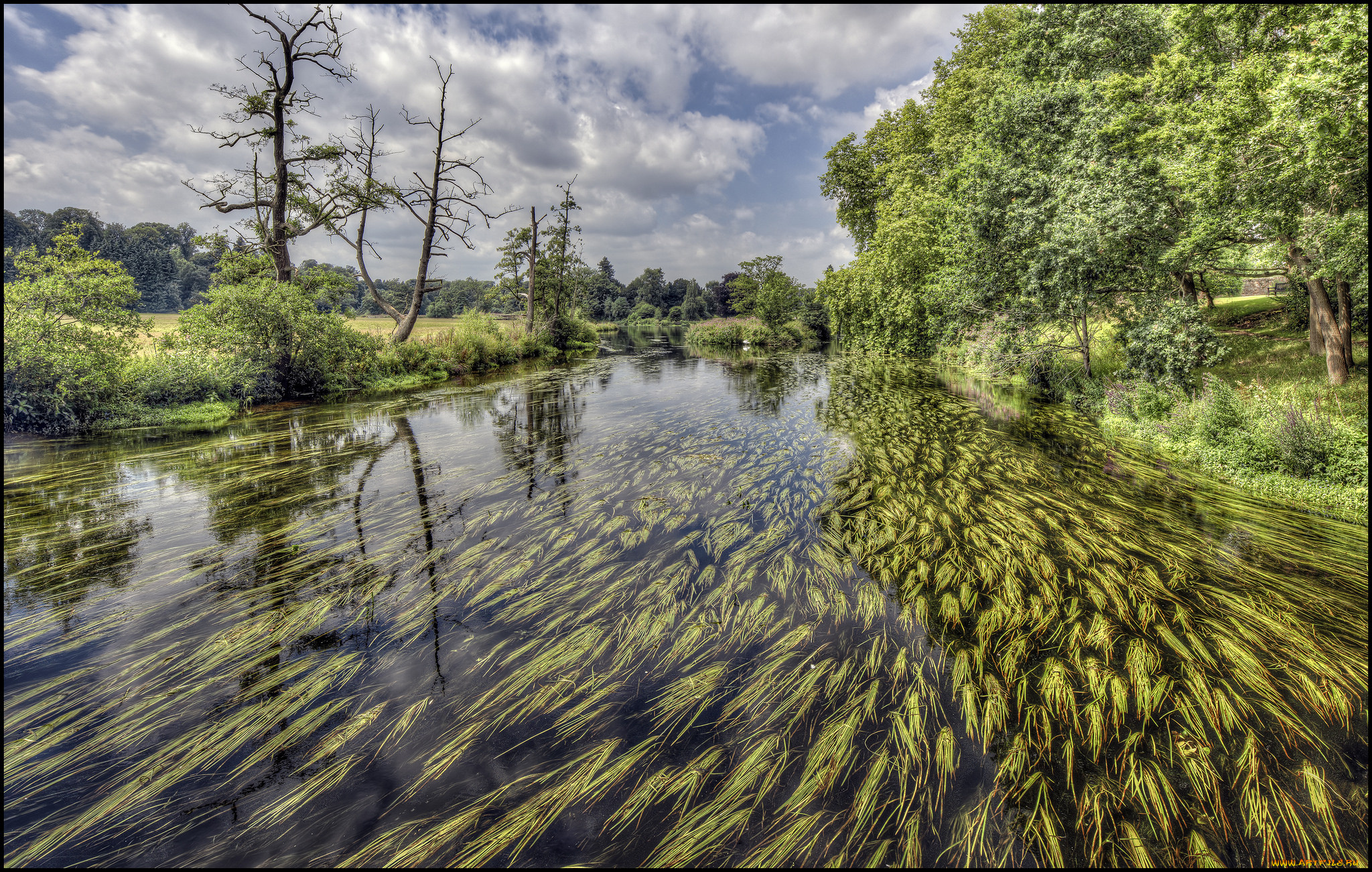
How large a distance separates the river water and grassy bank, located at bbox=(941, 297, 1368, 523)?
0.58 metres

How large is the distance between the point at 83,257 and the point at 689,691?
592 inches

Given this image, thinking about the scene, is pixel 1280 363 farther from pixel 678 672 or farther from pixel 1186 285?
pixel 678 672

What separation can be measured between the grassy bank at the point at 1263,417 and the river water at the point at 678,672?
1.90ft

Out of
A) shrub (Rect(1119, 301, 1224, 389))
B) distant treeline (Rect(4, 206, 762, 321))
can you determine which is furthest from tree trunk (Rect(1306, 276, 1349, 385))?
distant treeline (Rect(4, 206, 762, 321))

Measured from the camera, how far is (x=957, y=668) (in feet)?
10.1

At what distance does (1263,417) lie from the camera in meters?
6.09

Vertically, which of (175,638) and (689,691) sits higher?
(175,638)

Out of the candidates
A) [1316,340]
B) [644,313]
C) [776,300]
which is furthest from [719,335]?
[644,313]

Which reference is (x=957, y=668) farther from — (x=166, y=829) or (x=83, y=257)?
(x=83, y=257)

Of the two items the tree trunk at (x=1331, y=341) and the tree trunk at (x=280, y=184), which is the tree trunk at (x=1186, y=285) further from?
the tree trunk at (x=280, y=184)

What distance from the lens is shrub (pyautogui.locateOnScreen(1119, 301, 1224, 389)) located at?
8.38 meters

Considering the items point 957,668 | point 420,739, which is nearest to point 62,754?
point 420,739

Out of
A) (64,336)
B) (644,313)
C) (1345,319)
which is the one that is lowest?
(1345,319)

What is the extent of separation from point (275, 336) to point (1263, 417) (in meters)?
21.3
